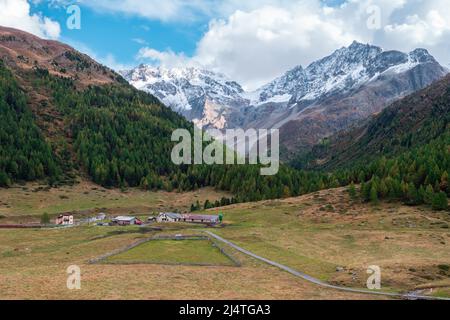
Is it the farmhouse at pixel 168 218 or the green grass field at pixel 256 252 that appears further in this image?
the farmhouse at pixel 168 218

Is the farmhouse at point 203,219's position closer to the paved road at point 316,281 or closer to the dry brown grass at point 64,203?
the paved road at point 316,281

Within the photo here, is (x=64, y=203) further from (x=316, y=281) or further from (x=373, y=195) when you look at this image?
(x=316, y=281)

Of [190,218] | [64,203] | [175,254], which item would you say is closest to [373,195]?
[190,218]

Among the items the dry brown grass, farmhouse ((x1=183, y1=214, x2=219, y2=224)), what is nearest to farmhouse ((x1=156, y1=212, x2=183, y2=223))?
farmhouse ((x1=183, y1=214, x2=219, y2=224))

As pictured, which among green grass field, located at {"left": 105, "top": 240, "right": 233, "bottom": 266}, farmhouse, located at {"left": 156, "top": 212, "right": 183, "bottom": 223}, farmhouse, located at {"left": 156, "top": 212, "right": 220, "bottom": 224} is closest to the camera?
green grass field, located at {"left": 105, "top": 240, "right": 233, "bottom": 266}

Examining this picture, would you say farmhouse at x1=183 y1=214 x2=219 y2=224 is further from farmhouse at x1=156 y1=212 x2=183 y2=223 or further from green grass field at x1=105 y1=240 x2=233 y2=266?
green grass field at x1=105 y1=240 x2=233 y2=266

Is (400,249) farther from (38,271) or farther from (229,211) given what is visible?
(229,211)

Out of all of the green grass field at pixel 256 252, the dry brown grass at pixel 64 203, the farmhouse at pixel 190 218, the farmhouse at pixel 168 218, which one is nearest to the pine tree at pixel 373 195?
the green grass field at pixel 256 252

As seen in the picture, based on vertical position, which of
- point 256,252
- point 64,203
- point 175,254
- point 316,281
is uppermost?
point 64,203
